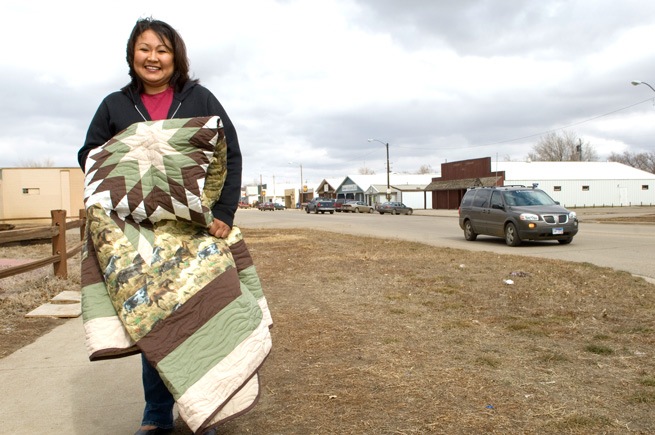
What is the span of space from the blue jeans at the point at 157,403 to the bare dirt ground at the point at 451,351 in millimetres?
262

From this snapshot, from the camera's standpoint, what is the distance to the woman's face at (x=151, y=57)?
2674 mm

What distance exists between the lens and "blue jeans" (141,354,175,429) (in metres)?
2.74

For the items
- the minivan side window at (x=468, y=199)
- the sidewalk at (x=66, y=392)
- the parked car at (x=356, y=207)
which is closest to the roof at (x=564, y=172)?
the parked car at (x=356, y=207)

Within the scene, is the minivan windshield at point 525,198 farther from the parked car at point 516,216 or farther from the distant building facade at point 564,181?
the distant building facade at point 564,181

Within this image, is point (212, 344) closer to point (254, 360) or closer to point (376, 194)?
point (254, 360)

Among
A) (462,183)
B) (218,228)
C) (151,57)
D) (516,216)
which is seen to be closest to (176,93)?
(151,57)

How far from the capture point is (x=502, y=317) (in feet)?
17.2

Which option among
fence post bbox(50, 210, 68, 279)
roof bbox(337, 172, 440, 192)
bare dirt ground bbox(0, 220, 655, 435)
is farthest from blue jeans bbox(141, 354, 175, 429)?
→ roof bbox(337, 172, 440, 192)

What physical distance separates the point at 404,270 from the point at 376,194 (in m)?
61.9

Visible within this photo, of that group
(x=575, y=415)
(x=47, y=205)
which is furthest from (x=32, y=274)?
(x=47, y=205)

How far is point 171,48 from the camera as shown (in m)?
2.72

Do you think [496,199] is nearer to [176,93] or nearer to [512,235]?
[512,235]

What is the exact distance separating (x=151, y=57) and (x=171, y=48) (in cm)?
12

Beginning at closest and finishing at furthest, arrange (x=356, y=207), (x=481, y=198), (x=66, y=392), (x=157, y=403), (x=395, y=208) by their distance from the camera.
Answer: (x=157, y=403) → (x=66, y=392) → (x=481, y=198) → (x=395, y=208) → (x=356, y=207)
